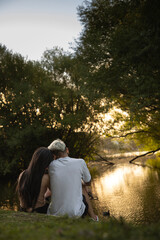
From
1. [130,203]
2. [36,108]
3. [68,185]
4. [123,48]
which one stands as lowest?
[130,203]

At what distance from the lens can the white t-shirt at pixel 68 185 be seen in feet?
11.4

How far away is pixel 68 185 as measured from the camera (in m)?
3.49

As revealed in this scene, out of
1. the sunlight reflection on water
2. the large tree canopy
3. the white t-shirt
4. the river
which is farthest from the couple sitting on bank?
the large tree canopy

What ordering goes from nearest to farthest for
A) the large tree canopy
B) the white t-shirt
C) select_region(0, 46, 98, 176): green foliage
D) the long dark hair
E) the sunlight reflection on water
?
the white t-shirt, the long dark hair, the sunlight reflection on water, the large tree canopy, select_region(0, 46, 98, 176): green foliage

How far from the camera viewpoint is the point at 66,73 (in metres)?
Answer: 21.7

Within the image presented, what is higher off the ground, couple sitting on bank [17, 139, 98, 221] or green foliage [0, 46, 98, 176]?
green foliage [0, 46, 98, 176]

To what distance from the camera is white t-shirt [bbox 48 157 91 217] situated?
3484 mm

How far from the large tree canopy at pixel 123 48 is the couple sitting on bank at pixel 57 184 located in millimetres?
5929

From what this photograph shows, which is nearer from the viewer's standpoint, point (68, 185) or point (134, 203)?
point (68, 185)

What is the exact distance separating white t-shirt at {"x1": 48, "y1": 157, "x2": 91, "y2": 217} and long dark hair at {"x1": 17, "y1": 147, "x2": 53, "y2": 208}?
0.33m

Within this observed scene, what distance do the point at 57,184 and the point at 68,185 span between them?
0.19 meters

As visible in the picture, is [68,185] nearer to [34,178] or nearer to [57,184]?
[57,184]

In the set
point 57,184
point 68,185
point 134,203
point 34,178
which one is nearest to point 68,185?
point 68,185

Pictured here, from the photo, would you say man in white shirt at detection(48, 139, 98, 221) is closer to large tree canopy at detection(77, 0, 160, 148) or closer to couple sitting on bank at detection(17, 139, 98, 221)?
couple sitting on bank at detection(17, 139, 98, 221)
